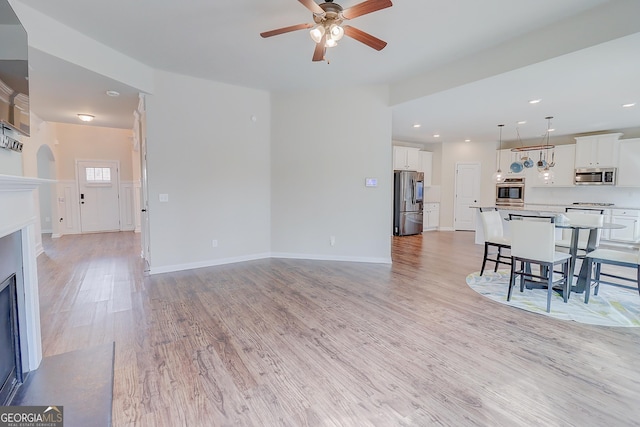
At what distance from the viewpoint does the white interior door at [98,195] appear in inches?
318

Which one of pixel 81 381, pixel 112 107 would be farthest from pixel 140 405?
pixel 112 107

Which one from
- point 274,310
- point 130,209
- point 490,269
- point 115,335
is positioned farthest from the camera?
point 130,209

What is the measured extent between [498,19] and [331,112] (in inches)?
107

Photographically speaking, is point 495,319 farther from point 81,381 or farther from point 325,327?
point 81,381

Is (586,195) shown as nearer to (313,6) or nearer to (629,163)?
(629,163)

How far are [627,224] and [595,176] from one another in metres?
1.27

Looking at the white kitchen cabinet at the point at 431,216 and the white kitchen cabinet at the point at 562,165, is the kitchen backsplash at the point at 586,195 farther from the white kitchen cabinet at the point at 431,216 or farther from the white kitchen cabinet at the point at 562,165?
the white kitchen cabinet at the point at 431,216

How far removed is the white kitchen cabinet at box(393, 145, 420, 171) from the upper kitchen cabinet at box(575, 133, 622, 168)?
381cm

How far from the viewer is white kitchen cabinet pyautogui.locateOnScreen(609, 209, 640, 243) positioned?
6277 millimetres

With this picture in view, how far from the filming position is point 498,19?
2.92m

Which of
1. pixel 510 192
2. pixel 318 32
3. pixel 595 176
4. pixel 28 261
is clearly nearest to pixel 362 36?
pixel 318 32

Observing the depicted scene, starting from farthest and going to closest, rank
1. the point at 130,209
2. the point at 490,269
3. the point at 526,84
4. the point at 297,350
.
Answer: the point at 130,209 → the point at 490,269 → the point at 526,84 → the point at 297,350

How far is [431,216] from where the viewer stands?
361 inches

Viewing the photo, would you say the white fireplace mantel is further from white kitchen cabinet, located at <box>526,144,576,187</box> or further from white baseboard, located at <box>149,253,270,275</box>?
white kitchen cabinet, located at <box>526,144,576,187</box>
